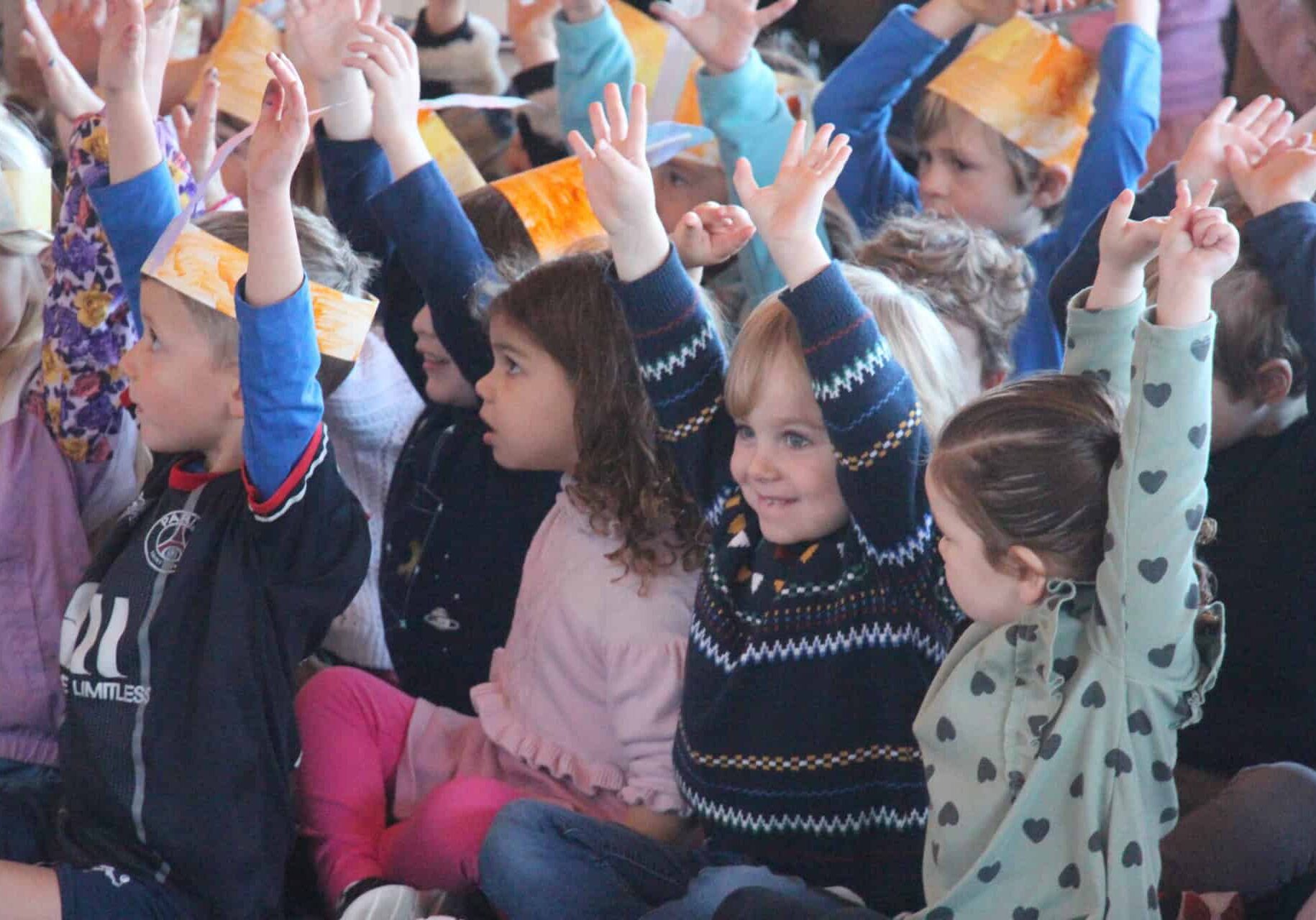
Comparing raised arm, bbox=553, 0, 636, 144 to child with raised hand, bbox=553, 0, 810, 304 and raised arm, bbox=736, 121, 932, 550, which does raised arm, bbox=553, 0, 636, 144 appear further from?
raised arm, bbox=736, 121, 932, 550

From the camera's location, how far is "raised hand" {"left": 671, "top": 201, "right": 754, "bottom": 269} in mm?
1402

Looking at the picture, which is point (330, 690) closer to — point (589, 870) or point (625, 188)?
point (589, 870)

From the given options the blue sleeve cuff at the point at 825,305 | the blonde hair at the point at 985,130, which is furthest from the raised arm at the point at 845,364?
the blonde hair at the point at 985,130

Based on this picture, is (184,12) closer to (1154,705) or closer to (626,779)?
(626,779)

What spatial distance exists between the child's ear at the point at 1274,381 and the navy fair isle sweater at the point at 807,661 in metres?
0.40

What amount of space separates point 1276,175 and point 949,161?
27.2 inches

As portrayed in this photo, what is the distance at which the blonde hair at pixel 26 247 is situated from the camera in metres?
1.69

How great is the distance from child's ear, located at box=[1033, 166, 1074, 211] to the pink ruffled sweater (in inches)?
32.1

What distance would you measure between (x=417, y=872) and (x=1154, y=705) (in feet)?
2.48

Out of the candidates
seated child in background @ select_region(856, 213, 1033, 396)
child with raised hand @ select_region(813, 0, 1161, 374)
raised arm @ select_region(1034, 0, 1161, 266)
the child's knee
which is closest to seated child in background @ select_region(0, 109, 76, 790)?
the child's knee

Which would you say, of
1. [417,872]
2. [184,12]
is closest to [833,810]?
[417,872]

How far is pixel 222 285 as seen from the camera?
1430 mm

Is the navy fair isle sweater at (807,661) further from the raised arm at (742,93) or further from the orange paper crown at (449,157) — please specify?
the orange paper crown at (449,157)

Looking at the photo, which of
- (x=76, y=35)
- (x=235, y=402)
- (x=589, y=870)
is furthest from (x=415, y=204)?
(x=76, y=35)
